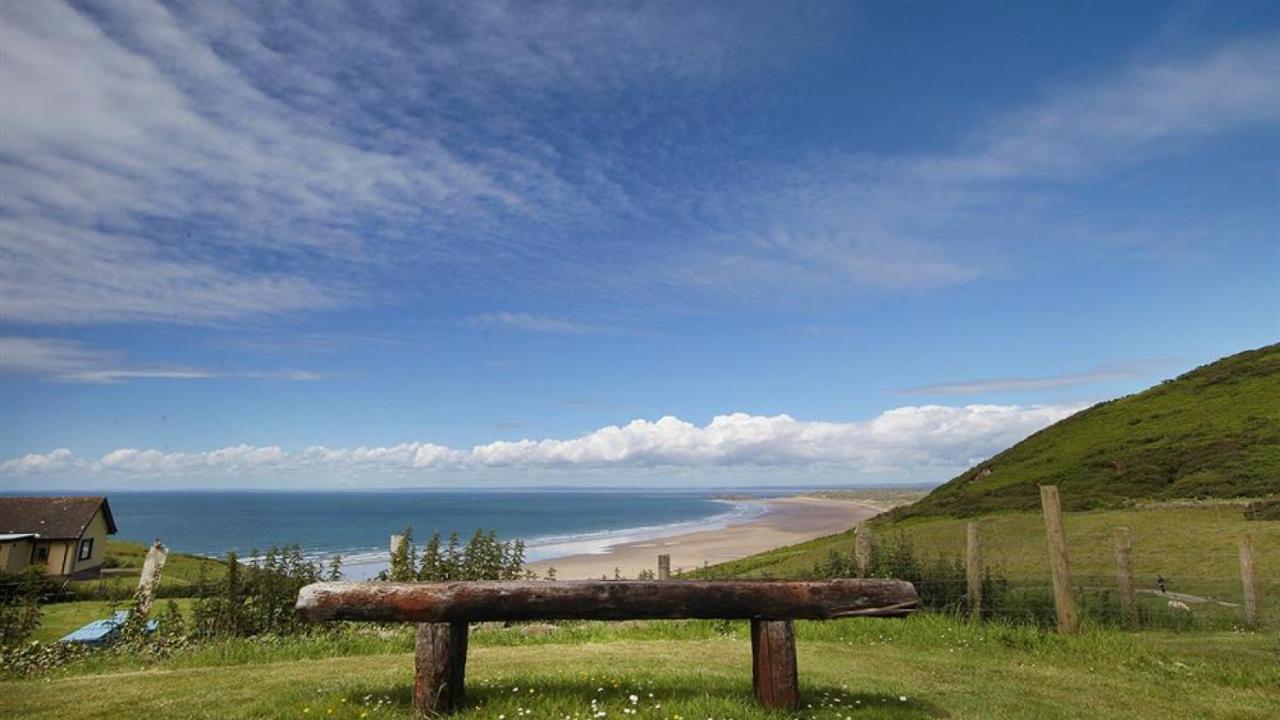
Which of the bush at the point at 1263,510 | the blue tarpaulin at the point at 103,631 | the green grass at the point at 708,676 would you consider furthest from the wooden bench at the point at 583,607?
the bush at the point at 1263,510

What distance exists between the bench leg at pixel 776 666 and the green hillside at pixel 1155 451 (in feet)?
111

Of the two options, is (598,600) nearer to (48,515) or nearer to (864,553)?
(864,553)

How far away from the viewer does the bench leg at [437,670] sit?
238 inches

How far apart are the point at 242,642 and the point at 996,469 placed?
171 ft

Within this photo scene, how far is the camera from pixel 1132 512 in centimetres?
2941

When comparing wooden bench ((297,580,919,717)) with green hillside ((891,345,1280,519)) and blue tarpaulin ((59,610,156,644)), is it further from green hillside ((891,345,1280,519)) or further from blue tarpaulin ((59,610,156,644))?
green hillside ((891,345,1280,519))

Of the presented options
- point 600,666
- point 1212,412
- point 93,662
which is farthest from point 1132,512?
point 93,662

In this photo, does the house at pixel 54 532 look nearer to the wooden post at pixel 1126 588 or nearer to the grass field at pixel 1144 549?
the grass field at pixel 1144 549

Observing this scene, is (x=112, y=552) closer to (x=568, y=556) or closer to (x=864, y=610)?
(x=568, y=556)

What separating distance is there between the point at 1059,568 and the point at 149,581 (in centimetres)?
1543

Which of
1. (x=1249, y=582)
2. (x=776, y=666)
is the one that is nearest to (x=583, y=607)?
(x=776, y=666)

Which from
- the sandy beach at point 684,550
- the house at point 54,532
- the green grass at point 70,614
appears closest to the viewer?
the green grass at point 70,614

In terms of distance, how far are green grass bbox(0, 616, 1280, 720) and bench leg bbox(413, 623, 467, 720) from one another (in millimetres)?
232

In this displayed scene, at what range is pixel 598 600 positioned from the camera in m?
6.12
